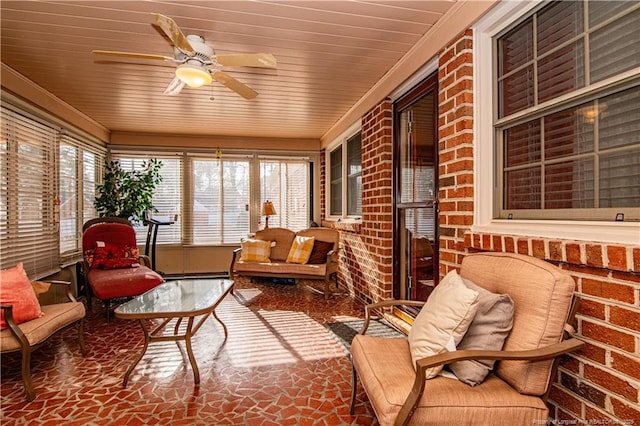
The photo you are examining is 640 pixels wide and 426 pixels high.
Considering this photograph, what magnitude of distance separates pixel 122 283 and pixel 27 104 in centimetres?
209

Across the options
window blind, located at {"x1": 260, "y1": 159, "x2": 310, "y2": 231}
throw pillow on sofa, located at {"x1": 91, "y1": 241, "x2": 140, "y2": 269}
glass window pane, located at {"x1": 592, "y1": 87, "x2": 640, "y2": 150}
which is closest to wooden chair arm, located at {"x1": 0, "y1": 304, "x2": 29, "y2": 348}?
throw pillow on sofa, located at {"x1": 91, "y1": 241, "x2": 140, "y2": 269}

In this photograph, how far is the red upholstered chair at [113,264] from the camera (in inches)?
141

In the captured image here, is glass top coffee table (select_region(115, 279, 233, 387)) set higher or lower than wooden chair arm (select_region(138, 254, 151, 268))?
lower

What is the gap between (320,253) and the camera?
4773mm

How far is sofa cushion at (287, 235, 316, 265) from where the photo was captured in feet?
15.5

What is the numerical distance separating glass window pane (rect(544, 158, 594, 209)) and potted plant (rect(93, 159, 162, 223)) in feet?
16.9

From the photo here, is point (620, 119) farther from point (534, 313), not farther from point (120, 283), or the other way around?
point (120, 283)

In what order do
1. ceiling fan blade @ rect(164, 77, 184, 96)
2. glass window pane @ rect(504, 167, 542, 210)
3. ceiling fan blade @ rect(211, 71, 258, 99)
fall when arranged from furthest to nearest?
ceiling fan blade @ rect(164, 77, 184, 96), ceiling fan blade @ rect(211, 71, 258, 99), glass window pane @ rect(504, 167, 542, 210)

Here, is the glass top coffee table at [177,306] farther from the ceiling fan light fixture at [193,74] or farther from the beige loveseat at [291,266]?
the ceiling fan light fixture at [193,74]

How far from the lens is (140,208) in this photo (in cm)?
514

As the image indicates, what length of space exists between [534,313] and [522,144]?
104 centimetres

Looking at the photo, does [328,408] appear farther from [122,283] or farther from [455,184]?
[122,283]

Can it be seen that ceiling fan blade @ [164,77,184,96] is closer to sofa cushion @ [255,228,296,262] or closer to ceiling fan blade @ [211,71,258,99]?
ceiling fan blade @ [211,71,258,99]

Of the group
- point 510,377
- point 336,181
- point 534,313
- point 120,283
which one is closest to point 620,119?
point 534,313
